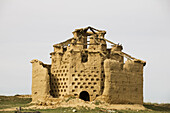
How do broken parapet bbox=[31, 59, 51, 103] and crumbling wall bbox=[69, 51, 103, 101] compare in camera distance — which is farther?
broken parapet bbox=[31, 59, 51, 103]

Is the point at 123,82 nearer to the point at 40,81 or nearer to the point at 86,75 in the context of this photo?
the point at 86,75

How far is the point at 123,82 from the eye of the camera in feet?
109

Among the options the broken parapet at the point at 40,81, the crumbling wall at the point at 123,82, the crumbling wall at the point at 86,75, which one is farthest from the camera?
the broken parapet at the point at 40,81

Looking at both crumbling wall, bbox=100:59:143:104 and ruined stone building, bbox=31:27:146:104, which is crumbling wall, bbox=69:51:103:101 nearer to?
ruined stone building, bbox=31:27:146:104

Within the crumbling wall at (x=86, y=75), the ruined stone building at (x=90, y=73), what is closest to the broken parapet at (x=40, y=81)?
the ruined stone building at (x=90, y=73)

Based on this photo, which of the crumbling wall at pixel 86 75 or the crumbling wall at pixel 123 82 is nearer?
the crumbling wall at pixel 123 82

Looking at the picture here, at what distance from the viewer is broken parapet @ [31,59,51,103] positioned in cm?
3397

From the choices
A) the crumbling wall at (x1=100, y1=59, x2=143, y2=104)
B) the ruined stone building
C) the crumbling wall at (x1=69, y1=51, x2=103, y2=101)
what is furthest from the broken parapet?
the crumbling wall at (x1=100, y1=59, x2=143, y2=104)

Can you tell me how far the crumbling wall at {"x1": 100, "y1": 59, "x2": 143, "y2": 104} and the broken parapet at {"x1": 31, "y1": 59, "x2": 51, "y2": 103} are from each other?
6.61 meters

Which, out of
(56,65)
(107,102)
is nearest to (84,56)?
(56,65)

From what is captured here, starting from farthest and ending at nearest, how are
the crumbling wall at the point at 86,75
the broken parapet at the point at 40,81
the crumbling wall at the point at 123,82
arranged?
the broken parapet at the point at 40,81 < the crumbling wall at the point at 86,75 < the crumbling wall at the point at 123,82

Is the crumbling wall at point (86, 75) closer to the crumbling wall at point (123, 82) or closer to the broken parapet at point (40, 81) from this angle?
the crumbling wall at point (123, 82)

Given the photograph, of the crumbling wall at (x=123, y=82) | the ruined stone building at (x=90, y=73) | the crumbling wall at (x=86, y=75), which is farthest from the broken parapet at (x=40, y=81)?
the crumbling wall at (x=123, y=82)

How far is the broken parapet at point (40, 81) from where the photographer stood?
111 feet
